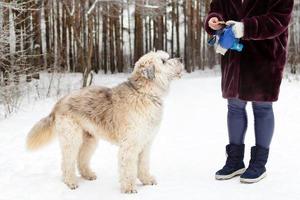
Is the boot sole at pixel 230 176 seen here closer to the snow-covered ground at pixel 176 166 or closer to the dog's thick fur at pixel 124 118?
the snow-covered ground at pixel 176 166

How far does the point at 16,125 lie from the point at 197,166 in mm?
3859

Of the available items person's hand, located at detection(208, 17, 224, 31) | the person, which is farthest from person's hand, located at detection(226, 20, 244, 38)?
person's hand, located at detection(208, 17, 224, 31)

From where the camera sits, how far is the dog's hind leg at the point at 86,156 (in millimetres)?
4316

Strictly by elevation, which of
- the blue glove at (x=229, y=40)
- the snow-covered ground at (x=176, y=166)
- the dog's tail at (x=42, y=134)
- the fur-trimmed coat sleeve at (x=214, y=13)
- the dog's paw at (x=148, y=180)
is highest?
the fur-trimmed coat sleeve at (x=214, y=13)

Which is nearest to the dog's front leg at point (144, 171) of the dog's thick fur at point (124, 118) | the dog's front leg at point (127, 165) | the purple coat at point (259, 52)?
the dog's thick fur at point (124, 118)

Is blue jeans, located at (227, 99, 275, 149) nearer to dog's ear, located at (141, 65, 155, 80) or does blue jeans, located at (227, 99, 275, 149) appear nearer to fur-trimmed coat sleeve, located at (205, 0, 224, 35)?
fur-trimmed coat sleeve, located at (205, 0, 224, 35)

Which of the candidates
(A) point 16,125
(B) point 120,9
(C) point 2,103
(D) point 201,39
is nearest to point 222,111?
(A) point 16,125

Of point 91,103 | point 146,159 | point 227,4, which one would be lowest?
point 146,159

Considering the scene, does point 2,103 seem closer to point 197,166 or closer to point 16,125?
point 16,125

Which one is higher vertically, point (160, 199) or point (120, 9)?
point (120, 9)

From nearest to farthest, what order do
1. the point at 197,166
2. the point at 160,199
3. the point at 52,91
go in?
1. the point at 160,199
2. the point at 197,166
3. the point at 52,91

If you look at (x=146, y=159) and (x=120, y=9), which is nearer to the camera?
(x=146, y=159)

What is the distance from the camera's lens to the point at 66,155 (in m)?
4.11

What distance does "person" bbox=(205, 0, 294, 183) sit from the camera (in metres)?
3.67
